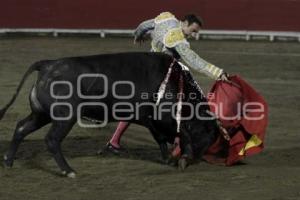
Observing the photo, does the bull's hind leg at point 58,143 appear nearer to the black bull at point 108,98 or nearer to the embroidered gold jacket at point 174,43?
the black bull at point 108,98

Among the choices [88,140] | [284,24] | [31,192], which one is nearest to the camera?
[31,192]

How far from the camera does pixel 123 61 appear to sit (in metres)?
5.29

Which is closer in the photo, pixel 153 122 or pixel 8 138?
pixel 153 122

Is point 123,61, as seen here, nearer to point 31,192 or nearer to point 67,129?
point 67,129

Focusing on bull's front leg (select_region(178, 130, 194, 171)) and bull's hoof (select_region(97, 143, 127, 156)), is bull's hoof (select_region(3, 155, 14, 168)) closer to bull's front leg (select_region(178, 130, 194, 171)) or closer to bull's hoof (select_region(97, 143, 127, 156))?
bull's hoof (select_region(97, 143, 127, 156))

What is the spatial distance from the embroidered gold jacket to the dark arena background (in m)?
0.71

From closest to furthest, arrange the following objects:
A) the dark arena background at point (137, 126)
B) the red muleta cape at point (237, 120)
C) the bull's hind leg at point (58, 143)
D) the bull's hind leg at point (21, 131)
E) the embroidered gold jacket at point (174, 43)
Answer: the dark arena background at point (137, 126) < the bull's hind leg at point (58, 143) < the bull's hind leg at point (21, 131) < the embroidered gold jacket at point (174, 43) < the red muleta cape at point (237, 120)

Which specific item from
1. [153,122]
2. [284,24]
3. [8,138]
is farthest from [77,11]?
[153,122]

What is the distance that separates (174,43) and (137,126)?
2083 mm

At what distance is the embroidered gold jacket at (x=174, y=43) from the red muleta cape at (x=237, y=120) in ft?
1.03

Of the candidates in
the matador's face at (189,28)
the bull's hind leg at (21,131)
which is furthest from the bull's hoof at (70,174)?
the matador's face at (189,28)

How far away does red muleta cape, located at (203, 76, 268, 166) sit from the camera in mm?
5598

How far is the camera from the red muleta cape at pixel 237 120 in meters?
5.60

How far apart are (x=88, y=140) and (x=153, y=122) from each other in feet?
4.18
